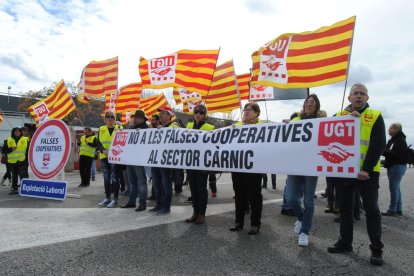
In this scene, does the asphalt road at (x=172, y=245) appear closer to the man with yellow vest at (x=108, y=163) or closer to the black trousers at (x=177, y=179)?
the man with yellow vest at (x=108, y=163)

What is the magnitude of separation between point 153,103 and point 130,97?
0.89m

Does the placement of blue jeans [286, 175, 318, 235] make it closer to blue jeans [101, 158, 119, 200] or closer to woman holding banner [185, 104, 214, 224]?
woman holding banner [185, 104, 214, 224]

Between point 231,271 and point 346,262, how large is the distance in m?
1.35

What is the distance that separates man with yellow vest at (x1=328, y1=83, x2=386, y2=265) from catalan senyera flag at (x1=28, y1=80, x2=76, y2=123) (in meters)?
8.00

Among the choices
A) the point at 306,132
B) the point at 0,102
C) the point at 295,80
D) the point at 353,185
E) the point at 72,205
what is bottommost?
the point at 72,205

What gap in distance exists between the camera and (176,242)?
4.61m

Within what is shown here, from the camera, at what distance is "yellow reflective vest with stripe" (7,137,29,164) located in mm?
9492

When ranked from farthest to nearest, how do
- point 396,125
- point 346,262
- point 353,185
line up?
point 396,125 < point 353,185 < point 346,262

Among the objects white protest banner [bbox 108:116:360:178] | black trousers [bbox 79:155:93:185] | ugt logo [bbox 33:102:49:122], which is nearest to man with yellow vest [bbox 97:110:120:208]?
white protest banner [bbox 108:116:360:178]

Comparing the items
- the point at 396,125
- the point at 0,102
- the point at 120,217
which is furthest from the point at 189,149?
the point at 0,102

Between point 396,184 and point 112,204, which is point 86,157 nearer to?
point 112,204

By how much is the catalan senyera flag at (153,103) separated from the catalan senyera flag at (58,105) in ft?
11.1

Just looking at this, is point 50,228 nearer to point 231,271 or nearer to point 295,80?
point 231,271

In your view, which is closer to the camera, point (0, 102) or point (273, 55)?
point (273, 55)
